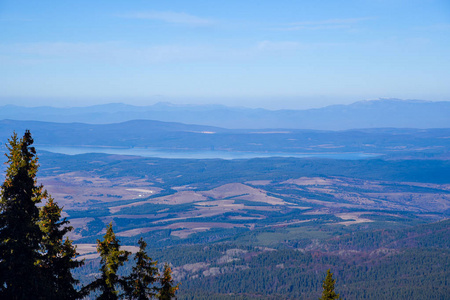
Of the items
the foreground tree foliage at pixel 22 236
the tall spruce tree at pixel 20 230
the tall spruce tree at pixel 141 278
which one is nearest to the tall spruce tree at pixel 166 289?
the tall spruce tree at pixel 141 278

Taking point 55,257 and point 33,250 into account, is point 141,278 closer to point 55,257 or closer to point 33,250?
point 55,257

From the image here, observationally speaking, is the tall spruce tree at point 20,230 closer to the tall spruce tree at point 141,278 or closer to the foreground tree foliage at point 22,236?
the foreground tree foliage at point 22,236

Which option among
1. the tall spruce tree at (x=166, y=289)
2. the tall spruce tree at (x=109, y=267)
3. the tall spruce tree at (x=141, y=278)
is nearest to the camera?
the tall spruce tree at (x=109, y=267)

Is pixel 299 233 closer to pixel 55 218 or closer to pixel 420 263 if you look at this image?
pixel 420 263

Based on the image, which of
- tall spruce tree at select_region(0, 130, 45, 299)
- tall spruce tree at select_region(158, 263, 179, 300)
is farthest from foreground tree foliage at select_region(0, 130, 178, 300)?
tall spruce tree at select_region(158, 263, 179, 300)

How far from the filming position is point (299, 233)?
130 meters

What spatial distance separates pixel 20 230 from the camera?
17.7m

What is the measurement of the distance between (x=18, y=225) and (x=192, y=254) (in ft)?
283

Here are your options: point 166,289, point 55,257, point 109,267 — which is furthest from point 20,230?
point 166,289

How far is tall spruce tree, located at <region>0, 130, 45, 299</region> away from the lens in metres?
17.4

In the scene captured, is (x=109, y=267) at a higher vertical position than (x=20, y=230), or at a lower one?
lower

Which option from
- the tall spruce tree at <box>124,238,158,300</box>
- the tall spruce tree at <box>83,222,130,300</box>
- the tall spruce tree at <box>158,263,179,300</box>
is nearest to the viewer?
the tall spruce tree at <box>83,222,130,300</box>

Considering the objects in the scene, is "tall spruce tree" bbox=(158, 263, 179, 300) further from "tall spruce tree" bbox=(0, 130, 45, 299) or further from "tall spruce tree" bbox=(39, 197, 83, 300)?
"tall spruce tree" bbox=(0, 130, 45, 299)

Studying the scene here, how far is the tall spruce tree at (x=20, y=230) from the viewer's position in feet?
57.1
